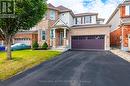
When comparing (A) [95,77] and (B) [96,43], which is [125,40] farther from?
(A) [95,77]

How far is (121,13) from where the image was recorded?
30.0 metres

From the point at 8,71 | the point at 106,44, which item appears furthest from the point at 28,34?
the point at 8,71

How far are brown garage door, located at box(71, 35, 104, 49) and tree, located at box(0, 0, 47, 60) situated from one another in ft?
52.0

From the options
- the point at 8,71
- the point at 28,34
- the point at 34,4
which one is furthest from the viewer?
the point at 28,34

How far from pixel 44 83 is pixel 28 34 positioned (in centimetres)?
2756

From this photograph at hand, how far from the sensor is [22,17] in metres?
16.4

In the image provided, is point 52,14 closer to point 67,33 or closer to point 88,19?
point 67,33

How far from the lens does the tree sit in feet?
50.9

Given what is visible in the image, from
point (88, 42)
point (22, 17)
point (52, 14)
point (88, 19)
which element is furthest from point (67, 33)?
point (22, 17)

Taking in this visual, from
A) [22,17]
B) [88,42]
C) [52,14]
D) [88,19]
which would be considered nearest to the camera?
[22,17]

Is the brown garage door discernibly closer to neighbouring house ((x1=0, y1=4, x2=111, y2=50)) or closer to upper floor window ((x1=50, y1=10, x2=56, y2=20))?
neighbouring house ((x1=0, y1=4, x2=111, y2=50))

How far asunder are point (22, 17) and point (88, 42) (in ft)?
58.5

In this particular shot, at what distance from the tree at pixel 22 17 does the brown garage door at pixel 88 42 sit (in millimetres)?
15865

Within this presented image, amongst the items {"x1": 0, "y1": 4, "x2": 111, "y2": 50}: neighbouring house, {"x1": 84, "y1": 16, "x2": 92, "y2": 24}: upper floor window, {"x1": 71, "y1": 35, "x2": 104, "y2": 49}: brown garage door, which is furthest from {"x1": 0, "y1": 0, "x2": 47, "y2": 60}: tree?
{"x1": 84, "y1": 16, "x2": 92, "y2": 24}: upper floor window
